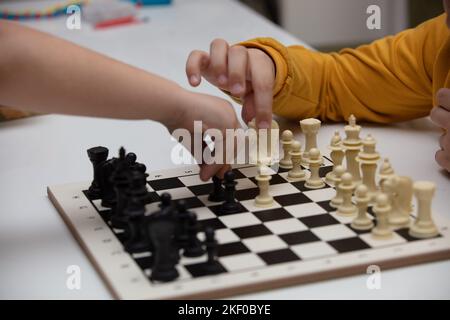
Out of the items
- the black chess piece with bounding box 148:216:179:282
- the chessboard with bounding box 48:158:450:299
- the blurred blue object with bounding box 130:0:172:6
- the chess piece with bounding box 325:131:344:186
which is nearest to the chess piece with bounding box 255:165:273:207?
the chessboard with bounding box 48:158:450:299

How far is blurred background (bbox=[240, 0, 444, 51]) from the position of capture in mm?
2943

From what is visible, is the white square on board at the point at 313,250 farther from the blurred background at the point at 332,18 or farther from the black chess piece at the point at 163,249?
the blurred background at the point at 332,18

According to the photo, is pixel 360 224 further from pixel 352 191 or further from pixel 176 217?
pixel 176 217

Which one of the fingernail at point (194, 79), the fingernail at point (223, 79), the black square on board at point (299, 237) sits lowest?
the black square on board at point (299, 237)

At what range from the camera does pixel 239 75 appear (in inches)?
51.2

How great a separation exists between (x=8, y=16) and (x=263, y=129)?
1.29 meters

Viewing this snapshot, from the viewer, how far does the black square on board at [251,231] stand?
1084mm

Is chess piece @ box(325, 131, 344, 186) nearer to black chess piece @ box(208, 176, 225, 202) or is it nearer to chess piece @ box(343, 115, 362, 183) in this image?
chess piece @ box(343, 115, 362, 183)

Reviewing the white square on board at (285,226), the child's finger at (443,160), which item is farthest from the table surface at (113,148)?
the white square on board at (285,226)

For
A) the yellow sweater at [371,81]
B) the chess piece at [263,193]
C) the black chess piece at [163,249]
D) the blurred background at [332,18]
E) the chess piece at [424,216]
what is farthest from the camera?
the blurred background at [332,18]

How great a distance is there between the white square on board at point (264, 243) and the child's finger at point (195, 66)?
0.99ft

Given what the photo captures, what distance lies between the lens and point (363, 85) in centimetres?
163

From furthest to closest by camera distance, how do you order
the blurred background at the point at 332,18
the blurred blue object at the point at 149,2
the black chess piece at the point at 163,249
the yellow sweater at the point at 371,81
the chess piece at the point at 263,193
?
the blurred background at the point at 332,18 → the blurred blue object at the point at 149,2 → the yellow sweater at the point at 371,81 → the chess piece at the point at 263,193 → the black chess piece at the point at 163,249

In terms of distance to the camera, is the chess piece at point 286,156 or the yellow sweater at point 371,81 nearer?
the chess piece at point 286,156
